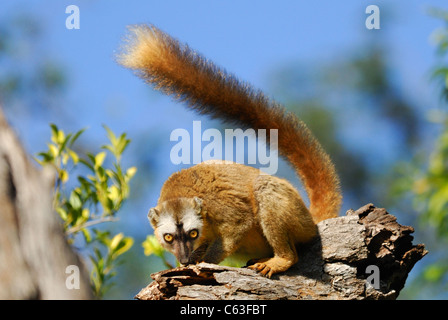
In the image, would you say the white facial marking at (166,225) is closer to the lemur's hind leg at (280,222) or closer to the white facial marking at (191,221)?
the white facial marking at (191,221)

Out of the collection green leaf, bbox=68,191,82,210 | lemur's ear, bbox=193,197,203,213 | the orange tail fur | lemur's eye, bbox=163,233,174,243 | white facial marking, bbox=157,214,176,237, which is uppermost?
the orange tail fur

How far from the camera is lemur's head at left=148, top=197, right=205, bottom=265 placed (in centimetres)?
519

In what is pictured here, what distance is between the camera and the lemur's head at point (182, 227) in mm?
5194

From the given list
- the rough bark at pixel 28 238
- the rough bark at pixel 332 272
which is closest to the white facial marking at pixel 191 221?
the rough bark at pixel 332 272

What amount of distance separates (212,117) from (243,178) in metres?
0.74

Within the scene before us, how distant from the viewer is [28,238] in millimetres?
3512

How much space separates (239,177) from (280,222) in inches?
25.7

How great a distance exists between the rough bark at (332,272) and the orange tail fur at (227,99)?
533 mm

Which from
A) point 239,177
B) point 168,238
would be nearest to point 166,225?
point 168,238

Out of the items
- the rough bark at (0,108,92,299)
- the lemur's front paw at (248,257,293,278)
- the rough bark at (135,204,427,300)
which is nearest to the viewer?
the rough bark at (0,108,92,299)

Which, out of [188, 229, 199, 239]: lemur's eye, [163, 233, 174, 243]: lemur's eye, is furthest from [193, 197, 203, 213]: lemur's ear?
[163, 233, 174, 243]: lemur's eye

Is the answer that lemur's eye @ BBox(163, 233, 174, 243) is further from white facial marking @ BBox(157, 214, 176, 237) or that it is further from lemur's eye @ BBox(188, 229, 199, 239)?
lemur's eye @ BBox(188, 229, 199, 239)
